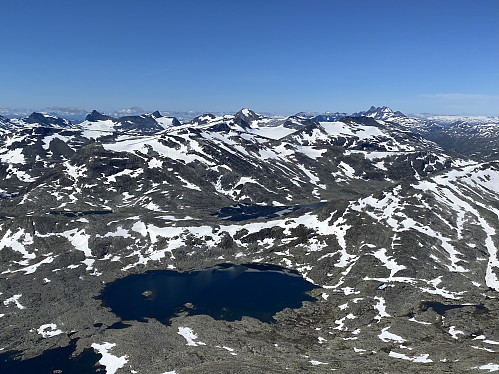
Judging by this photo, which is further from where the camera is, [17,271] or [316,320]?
[17,271]

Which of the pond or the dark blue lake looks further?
the dark blue lake

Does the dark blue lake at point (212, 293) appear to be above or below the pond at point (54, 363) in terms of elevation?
above

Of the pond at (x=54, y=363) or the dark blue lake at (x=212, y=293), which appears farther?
the dark blue lake at (x=212, y=293)

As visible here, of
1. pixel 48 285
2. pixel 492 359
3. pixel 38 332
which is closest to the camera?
pixel 492 359

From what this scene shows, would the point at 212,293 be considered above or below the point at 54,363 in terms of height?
above

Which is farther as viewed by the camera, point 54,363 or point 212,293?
point 212,293

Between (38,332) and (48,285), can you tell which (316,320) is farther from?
(48,285)

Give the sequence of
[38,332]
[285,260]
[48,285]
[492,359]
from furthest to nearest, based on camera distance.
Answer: [285,260] → [48,285] → [38,332] → [492,359]

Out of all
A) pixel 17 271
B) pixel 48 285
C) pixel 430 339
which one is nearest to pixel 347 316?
pixel 430 339
